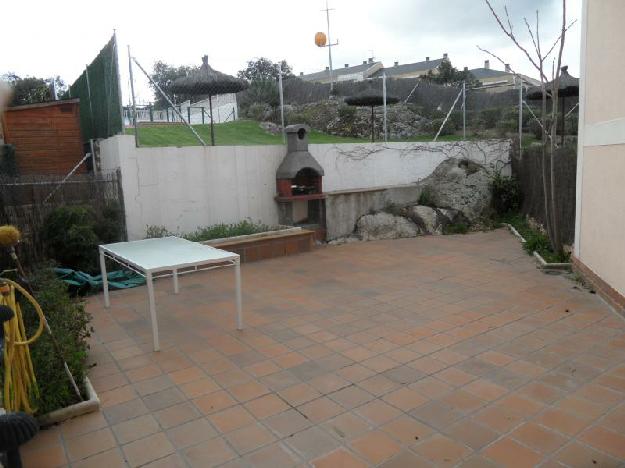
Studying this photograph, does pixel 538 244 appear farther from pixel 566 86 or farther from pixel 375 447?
pixel 375 447

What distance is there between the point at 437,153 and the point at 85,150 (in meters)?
7.58

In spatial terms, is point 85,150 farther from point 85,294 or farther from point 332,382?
point 332,382

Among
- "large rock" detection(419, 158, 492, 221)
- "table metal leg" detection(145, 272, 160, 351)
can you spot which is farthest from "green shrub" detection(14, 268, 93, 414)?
"large rock" detection(419, 158, 492, 221)

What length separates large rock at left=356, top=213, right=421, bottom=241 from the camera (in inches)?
365

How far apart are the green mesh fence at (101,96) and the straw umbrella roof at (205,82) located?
108cm

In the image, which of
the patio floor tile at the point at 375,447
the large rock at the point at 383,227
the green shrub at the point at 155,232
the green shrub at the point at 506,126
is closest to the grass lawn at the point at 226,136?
the green shrub at the point at 506,126

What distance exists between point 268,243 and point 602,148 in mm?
4711

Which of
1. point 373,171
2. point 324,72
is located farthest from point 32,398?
point 324,72

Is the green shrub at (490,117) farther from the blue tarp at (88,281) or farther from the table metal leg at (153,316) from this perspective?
the table metal leg at (153,316)

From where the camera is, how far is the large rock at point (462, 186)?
1031 centimetres

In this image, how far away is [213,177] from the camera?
7.96 meters

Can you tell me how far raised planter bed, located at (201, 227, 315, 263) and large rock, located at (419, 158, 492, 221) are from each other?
3.62m

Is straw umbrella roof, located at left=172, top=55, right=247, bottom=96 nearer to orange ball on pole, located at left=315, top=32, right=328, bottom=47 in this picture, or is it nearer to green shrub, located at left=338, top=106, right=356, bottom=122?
green shrub, located at left=338, top=106, right=356, bottom=122

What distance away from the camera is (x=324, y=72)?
52.4 m
